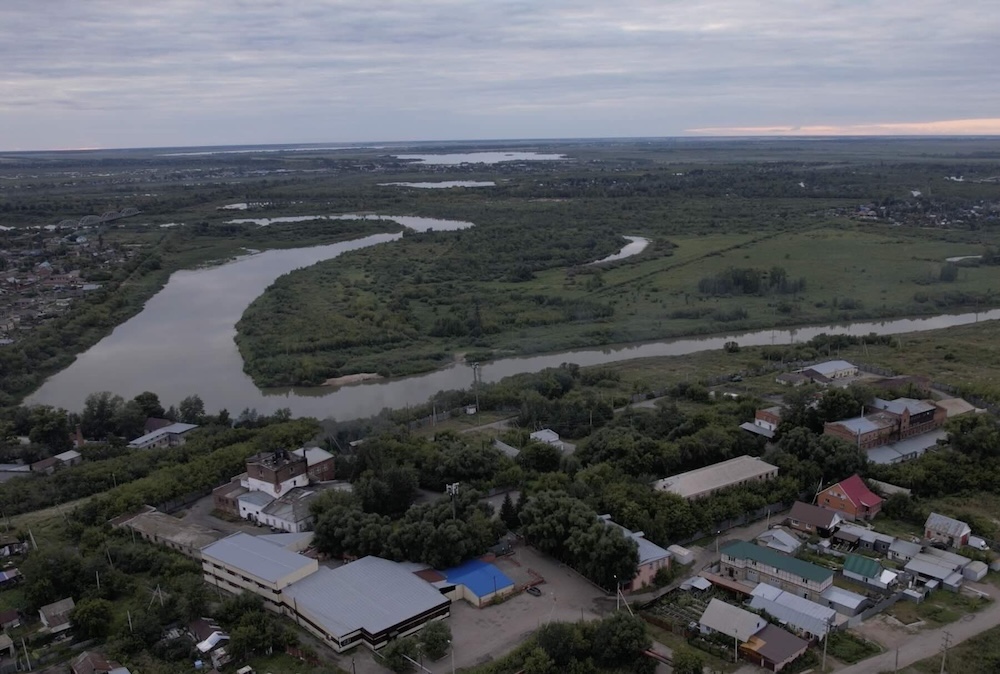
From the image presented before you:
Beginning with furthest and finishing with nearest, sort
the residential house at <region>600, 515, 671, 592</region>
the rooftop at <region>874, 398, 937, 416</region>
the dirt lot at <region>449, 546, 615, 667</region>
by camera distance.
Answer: the rooftop at <region>874, 398, 937, 416</region>
the residential house at <region>600, 515, 671, 592</region>
the dirt lot at <region>449, 546, 615, 667</region>

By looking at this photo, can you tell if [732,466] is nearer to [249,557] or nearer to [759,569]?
[759,569]

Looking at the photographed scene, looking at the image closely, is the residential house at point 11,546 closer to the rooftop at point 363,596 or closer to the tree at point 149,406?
the rooftop at point 363,596

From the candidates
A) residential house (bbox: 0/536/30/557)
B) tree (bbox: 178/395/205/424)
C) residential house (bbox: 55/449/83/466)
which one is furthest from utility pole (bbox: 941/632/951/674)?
residential house (bbox: 55/449/83/466)

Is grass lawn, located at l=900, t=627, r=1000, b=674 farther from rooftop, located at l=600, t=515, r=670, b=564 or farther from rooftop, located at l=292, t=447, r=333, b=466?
rooftop, located at l=292, t=447, r=333, b=466

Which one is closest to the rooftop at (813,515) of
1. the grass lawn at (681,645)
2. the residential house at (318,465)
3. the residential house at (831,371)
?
the grass lawn at (681,645)

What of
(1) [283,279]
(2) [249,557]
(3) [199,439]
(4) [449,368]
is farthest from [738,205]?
(2) [249,557]

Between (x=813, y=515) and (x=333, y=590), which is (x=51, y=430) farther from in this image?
(x=813, y=515)
